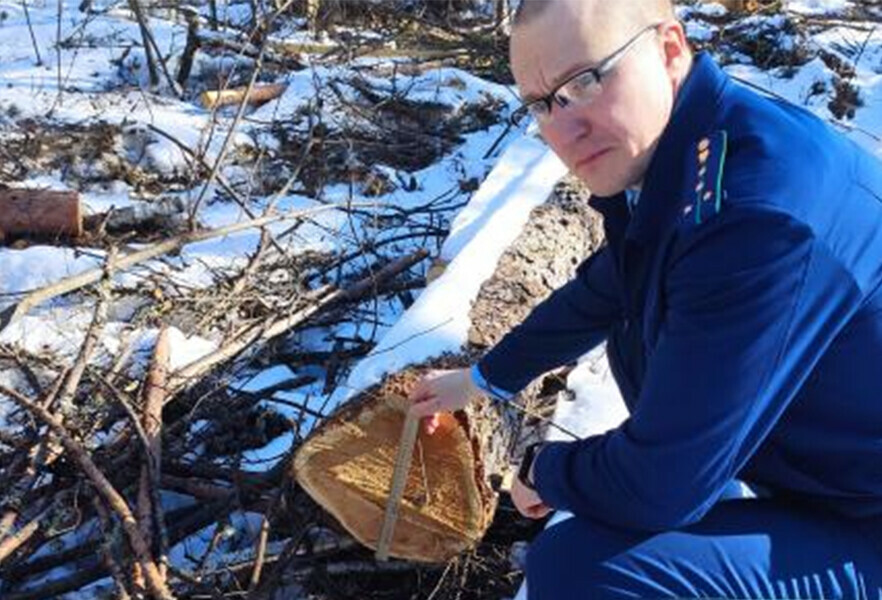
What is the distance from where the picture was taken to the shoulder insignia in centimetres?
162

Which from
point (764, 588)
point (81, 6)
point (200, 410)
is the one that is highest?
point (764, 588)

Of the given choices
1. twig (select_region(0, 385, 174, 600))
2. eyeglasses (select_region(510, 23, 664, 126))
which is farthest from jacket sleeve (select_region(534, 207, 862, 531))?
twig (select_region(0, 385, 174, 600))

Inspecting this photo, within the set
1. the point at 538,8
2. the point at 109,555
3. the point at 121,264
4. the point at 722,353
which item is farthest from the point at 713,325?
the point at 121,264

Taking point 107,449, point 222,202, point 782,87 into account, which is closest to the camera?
point 107,449

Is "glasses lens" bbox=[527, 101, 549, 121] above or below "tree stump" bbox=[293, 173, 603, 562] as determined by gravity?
above

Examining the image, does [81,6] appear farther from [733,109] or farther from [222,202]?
[733,109]

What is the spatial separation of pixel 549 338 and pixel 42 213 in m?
3.04

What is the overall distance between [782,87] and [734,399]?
16.2ft

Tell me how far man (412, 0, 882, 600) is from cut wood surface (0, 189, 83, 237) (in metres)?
3.27

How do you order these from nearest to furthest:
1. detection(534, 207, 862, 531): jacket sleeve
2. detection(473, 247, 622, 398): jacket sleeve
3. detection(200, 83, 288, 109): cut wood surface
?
detection(534, 207, 862, 531): jacket sleeve, detection(473, 247, 622, 398): jacket sleeve, detection(200, 83, 288, 109): cut wood surface

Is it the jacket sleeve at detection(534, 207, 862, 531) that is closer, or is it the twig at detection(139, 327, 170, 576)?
the jacket sleeve at detection(534, 207, 862, 531)

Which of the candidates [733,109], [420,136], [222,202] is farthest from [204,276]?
[733,109]

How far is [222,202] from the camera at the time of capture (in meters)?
5.14

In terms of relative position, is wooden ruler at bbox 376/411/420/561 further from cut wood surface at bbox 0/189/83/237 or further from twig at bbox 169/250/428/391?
cut wood surface at bbox 0/189/83/237
